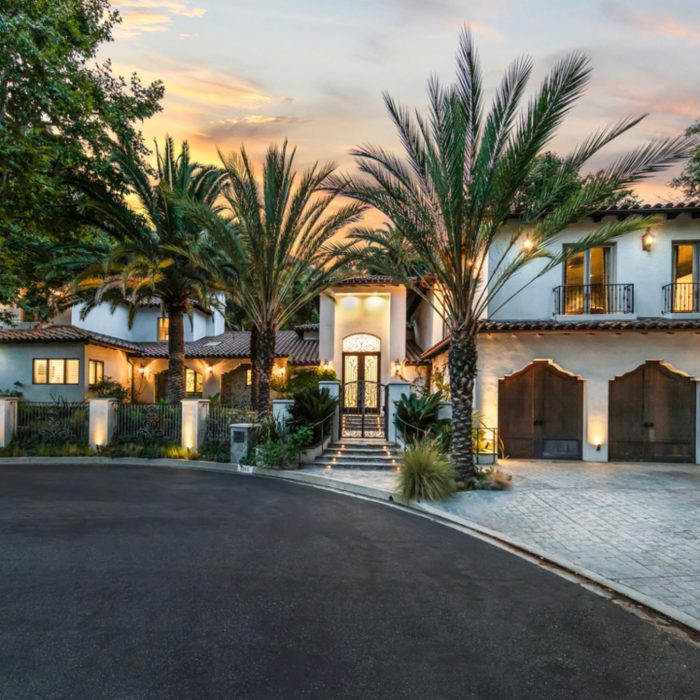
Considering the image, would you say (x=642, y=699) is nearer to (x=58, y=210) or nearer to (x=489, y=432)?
(x=489, y=432)

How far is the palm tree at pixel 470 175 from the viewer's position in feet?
28.3

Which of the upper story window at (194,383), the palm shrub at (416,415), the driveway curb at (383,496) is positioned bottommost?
the driveway curb at (383,496)

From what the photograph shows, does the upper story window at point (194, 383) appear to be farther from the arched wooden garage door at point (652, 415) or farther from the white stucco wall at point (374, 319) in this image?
the arched wooden garage door at point (652, 415)

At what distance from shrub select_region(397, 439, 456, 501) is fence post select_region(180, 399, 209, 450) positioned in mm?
8021

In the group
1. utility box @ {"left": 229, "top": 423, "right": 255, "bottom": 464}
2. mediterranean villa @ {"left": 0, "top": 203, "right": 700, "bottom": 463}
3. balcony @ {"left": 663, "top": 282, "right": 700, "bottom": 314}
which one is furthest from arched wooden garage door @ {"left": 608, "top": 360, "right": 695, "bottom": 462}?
utility box @ {"left": 229, "top": 423, "right": 255, "bottom": 464}

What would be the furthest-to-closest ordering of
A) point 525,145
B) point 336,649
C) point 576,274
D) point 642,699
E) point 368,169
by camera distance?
1. point 576,274
2. point 368,169
3. point 525,145
4. point 336,649
5. point 642,699

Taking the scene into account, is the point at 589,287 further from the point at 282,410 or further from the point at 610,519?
the point at 282,410

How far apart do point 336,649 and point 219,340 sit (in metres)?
25.2

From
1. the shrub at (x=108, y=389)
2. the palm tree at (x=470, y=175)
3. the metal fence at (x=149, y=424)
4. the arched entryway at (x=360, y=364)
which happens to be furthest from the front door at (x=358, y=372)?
the shrub at (x=108, y=389)

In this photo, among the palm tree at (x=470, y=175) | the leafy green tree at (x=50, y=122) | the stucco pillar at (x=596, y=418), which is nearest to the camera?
the palm tree at (x=470, y=175)

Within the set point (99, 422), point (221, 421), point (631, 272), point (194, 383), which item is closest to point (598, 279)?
point (631, 272)

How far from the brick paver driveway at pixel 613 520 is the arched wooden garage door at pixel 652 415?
4.89ft

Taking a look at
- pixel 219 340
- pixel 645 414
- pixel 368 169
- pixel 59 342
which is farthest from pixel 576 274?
pixel 59 342

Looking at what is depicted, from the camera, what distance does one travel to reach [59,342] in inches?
846
